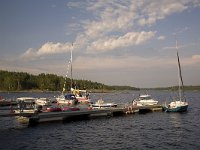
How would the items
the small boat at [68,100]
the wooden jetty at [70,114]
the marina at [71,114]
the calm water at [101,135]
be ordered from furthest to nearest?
the small boat at [68,100]
the marina at [71,114]
the wooden jetty at [70,114]
the calm water at [101,135]

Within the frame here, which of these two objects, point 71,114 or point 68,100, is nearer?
point 71,114

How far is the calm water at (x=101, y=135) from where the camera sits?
126 ft

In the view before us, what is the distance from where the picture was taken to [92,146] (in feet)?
125

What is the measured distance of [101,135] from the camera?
151ft

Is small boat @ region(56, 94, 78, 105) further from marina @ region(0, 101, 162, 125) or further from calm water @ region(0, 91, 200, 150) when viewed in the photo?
calm water @ region(0, 91, 200, 150)

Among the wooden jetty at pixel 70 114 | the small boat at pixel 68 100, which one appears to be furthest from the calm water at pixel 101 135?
the small boat at pixel 68 100

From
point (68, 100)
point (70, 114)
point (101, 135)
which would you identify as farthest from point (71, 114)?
point (68, 100)

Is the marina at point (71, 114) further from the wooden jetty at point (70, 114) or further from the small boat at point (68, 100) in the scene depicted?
the small boat at point (68, 100)

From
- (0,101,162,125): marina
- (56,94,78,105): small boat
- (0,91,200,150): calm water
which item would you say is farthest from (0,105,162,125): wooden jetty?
(56,94,78,105): small boat

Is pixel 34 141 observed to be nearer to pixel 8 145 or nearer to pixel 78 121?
pixel 8 145

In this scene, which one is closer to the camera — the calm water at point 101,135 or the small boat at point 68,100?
the calm water at point 101,135

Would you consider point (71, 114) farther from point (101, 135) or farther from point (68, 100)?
point (68, 100)

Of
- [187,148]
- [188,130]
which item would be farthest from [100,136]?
[188,130]

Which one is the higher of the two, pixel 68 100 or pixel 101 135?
pixel 68 100
